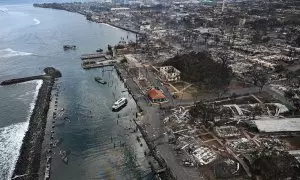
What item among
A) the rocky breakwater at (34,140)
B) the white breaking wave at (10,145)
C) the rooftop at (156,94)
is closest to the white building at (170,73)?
the rooftop at (156,94)

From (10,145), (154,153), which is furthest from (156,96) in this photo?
(10,145)

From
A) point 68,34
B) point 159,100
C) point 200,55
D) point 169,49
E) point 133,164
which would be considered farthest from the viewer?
point 68,34

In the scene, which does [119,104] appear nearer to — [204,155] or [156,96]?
[156,96]

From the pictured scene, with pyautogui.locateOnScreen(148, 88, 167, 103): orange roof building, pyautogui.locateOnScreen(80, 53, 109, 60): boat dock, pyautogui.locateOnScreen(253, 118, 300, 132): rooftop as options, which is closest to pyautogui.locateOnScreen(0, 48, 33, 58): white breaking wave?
pyautogui.locateOnScreen(80, 53, 109, 60): boat dock

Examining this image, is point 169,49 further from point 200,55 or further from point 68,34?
point 68,34

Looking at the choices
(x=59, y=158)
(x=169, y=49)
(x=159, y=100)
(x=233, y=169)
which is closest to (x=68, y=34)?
(x=169, y=49)

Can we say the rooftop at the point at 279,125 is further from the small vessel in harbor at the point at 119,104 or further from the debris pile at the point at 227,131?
the small vessel in harbor at the point at 119,104
